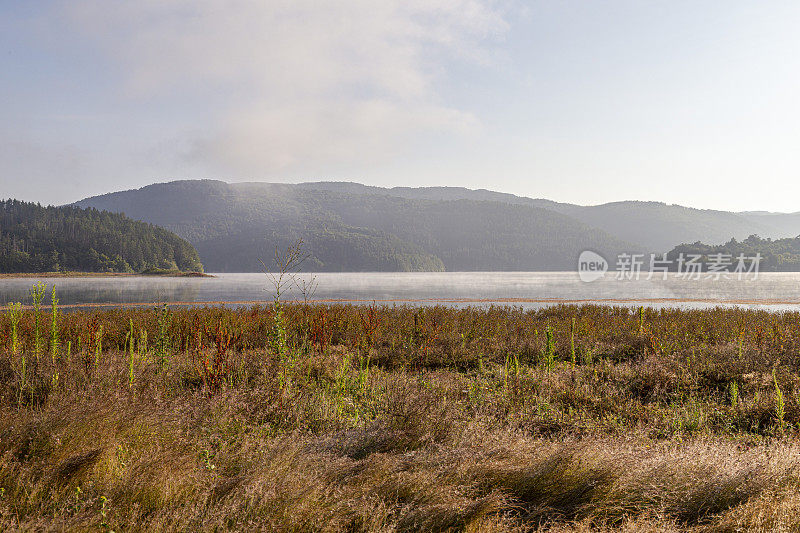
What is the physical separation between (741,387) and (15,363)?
415 inches

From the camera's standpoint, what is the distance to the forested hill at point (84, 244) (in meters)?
104

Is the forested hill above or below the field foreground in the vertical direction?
above

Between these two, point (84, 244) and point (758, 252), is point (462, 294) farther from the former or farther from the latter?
point (84, 244)

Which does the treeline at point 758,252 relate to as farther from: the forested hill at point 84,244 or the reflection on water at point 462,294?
the forested hill at point 84,244

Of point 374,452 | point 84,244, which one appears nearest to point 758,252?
point 374,452

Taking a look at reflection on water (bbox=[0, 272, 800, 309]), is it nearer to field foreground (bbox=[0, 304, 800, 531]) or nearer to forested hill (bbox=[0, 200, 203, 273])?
field foreground (bbox=[0, 304, 800, 531])

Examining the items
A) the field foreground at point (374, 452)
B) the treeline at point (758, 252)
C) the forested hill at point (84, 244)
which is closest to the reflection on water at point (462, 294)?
the field foreground at point (374, 452)

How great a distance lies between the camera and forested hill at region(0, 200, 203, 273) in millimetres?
103500

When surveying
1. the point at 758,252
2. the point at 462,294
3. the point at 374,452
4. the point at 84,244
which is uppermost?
the point at 84,244

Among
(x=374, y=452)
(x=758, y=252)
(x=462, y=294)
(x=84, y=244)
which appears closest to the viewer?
(x=374, y=452)

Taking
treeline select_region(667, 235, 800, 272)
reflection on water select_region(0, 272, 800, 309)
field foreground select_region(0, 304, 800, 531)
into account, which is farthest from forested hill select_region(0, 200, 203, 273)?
treeline select_region(667, 235, 800, 272)

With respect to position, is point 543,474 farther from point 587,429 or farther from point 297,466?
point 587,429

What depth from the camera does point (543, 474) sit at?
9.84 feet

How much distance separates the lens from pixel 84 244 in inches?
4309
